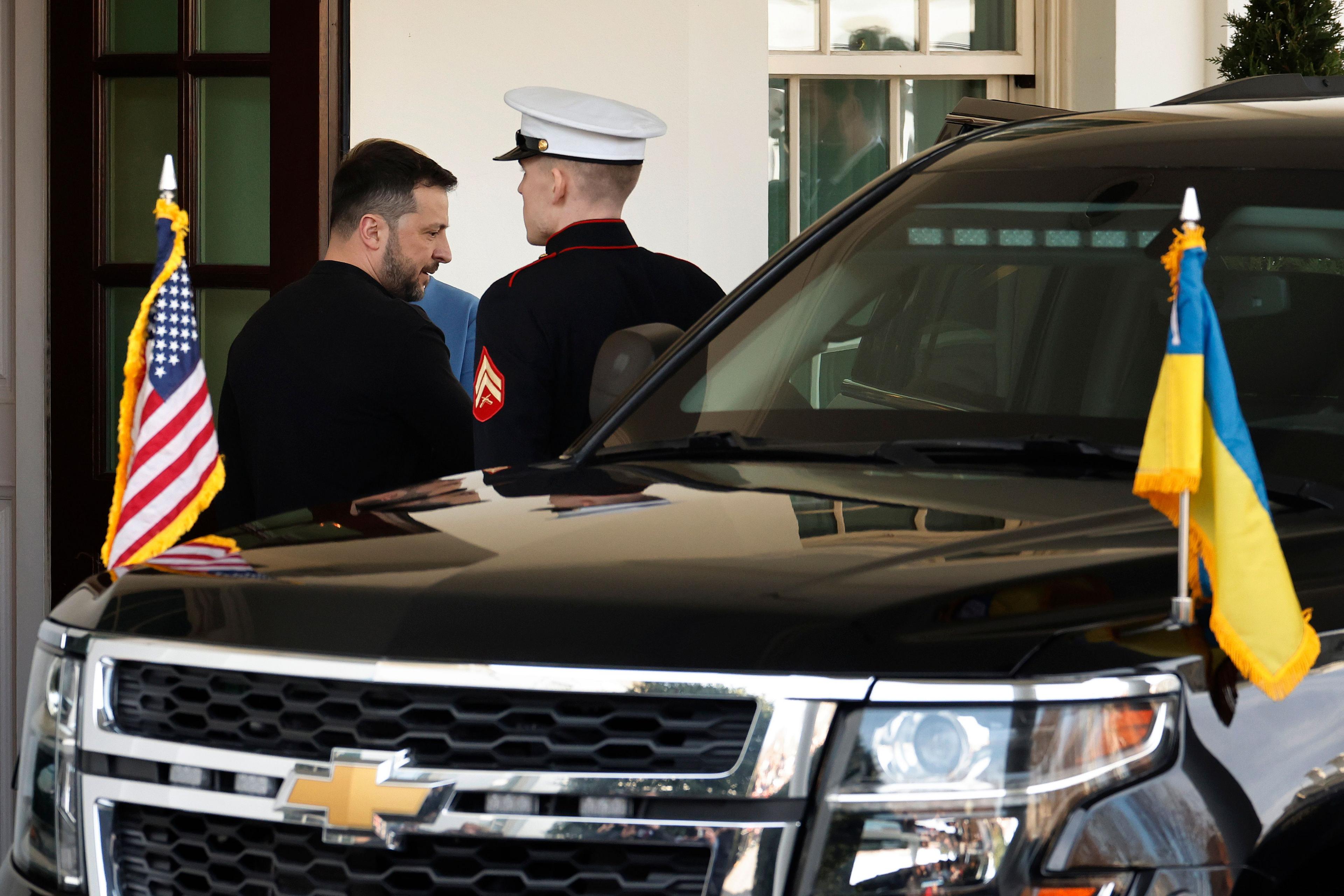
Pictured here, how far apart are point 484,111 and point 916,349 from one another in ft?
10.6

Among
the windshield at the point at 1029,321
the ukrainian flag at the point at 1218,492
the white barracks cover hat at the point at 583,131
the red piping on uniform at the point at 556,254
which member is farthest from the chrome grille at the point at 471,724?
the white barracks cover hat at the point at 583,131

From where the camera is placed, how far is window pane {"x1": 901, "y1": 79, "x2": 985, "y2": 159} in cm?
721

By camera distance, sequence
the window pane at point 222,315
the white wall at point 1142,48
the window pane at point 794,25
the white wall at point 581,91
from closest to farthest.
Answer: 1. the window pane at point 222,315
2. the white wall at point 581,91
3. the white wall at point 1142,48
4. the window pane at point 794,25

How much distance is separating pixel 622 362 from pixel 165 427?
726mm

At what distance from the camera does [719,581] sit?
1.50m

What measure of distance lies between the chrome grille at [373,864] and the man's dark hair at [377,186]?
2.67m

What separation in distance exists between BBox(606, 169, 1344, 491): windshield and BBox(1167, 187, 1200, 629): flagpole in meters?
0.42

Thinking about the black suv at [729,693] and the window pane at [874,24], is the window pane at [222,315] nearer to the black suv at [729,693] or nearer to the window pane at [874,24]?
the window pane at [874,24]

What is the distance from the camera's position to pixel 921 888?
1.34 meters

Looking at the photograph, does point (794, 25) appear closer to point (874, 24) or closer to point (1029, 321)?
point (874, 24)

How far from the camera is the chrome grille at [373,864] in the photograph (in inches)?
54.7

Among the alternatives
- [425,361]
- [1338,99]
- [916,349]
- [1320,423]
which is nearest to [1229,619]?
[1320,423]

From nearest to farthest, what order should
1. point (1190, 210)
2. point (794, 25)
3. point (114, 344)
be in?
1. point (1190, 210)
2. point (114, 344)
3. point (794, 25)

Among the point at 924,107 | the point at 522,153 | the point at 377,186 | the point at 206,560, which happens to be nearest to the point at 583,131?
the point at 522,153
